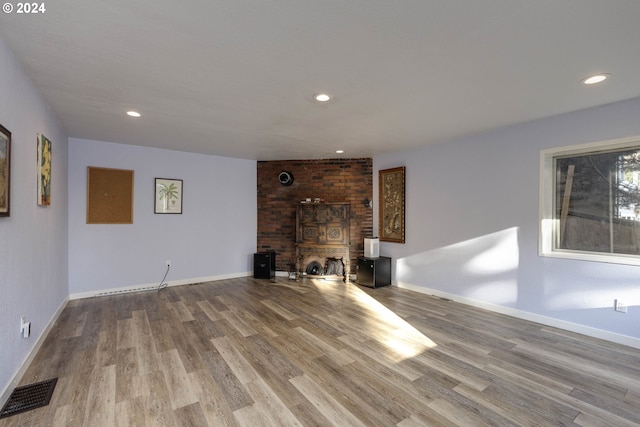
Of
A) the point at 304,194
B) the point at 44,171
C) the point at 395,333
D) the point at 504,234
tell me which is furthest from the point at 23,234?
the point at 504,234

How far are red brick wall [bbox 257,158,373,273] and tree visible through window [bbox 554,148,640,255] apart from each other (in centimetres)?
295

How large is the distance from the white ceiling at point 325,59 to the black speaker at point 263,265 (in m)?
2.92

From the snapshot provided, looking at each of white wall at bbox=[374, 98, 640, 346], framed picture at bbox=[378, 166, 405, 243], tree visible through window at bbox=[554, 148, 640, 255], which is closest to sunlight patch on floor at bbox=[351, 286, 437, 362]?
white wall at bbox=[374, 98, 640, 346]

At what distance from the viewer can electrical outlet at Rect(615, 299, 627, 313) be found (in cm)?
285

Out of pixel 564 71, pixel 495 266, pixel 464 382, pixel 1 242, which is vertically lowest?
pixel 464 382

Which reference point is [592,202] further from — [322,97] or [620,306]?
[322,97]

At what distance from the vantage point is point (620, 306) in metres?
→ 2.87

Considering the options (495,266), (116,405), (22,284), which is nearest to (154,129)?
(22,284)

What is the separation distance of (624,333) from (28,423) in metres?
5.02

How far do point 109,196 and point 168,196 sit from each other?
33.3 inches

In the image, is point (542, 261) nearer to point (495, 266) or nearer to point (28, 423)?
point (495, 266)

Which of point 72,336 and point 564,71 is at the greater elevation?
point 564,71

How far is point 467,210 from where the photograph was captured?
4.19m

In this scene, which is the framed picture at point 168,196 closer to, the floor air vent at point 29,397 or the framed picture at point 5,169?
the framed picture at point 5,169
